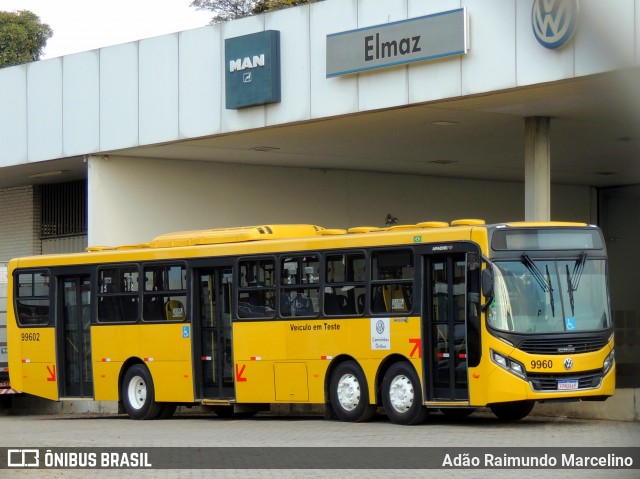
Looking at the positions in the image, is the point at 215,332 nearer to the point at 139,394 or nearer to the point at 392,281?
the point at 139,394

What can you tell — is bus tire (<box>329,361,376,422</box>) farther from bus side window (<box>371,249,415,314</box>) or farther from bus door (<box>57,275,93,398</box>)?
bus door (<box>57,275,93,398</box>)

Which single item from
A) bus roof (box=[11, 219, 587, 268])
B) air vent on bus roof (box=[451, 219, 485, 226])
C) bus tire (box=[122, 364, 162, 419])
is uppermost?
air vent on bus roof (box=[451, 219, 485, 226])

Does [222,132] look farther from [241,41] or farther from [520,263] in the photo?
[520,263]

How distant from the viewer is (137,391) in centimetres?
2036

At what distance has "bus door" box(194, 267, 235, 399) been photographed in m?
18.9

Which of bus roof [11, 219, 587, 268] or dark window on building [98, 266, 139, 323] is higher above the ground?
bus roof [11, 219, 587, 268]

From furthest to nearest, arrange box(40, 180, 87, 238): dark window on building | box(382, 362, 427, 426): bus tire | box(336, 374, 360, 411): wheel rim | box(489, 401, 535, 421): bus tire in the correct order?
box(40, 180, 87, 238): dark window on building → box(336, 374, 360, 411): wheel rim → box(489, 401, 535, 421): bus tire → box(382, 362, 427, 426): bus tire

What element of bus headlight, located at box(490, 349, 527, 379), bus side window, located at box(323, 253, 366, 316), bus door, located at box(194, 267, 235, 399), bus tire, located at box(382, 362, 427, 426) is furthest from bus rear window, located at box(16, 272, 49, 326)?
bus headlight, located at box(490, 349, 527, 379)

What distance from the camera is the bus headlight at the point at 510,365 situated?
15.1 m

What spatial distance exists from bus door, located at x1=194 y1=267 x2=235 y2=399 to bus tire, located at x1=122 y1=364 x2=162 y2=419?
124cm

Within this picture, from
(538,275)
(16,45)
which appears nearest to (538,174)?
(538,275)

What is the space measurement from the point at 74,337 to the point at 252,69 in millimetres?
5973

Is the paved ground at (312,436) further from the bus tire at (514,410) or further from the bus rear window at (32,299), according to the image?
the bus rear window at (32,299)

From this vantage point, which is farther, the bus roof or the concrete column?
the concrete column
